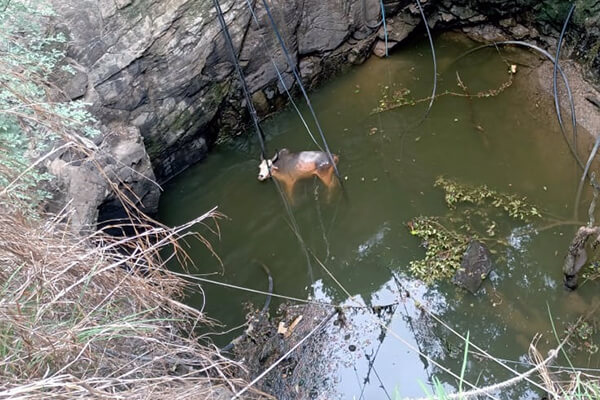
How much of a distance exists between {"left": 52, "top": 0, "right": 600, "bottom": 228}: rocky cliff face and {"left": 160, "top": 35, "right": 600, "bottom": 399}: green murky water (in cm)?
27

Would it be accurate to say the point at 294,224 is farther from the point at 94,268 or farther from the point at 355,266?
the point at 94,268

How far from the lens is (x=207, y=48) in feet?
15.6

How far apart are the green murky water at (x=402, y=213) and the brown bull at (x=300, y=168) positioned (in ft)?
0.37

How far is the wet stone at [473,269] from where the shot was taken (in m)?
3.92

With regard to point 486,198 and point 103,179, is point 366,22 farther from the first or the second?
point 103,179

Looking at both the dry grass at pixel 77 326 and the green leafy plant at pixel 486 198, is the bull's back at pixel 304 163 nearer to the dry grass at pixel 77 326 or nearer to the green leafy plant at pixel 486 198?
the green leafy plant at pixel 486 198

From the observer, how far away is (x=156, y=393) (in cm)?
167

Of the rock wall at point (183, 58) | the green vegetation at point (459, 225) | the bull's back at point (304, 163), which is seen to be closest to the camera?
the green vegetation at point (459, 225)

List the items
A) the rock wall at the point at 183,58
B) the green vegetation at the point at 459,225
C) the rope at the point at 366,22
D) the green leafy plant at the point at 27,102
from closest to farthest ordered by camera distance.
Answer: the green leafy plant at the point at 27,102 < the green vegetation at the point at 459,225 < the rock wall at the point at 183,58 < the rope at the point at 366,22

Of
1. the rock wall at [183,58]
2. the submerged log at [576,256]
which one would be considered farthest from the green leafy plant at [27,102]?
the submerged log at [576,256]

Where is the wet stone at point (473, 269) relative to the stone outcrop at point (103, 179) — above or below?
below

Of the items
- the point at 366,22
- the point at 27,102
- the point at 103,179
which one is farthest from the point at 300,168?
the point at 27,102

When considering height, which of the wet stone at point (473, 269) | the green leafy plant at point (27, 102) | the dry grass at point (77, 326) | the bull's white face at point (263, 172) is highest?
the green leafy plant at point (27, 102)

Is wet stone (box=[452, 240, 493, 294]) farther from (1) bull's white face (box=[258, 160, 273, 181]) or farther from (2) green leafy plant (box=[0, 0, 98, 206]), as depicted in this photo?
(2) green leafy plant (box=[0, 0, 98, 206])
